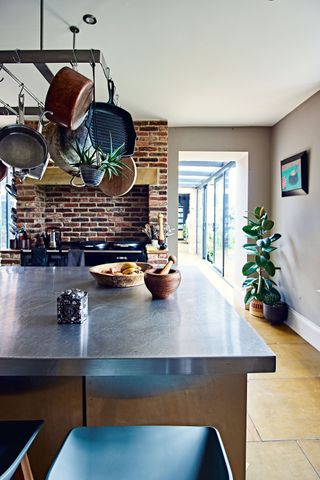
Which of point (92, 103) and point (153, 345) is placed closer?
point (153, 345)

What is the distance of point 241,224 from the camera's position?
484 centimetres

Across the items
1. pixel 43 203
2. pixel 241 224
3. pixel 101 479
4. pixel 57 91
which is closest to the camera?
pixel 101 479

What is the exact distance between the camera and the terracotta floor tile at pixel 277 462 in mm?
1633

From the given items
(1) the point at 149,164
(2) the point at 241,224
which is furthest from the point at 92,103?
(2) the point at 241,224

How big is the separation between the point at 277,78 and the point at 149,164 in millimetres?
1821

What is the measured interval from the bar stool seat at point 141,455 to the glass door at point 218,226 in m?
6.01

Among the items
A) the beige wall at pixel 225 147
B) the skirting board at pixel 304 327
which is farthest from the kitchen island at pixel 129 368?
the beige wall at pixel 225 147

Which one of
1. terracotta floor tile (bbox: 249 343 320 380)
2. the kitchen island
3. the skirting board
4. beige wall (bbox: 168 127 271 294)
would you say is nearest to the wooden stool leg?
the kitchen island

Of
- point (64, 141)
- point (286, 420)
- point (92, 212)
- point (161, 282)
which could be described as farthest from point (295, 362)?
point (92, 212)

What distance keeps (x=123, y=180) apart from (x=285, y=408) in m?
1.91

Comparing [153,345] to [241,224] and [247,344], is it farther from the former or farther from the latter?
[241,224]

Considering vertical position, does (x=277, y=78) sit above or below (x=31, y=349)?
above

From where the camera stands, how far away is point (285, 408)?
7.24 ft

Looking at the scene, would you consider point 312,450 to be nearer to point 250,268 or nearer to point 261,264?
point 261,264
